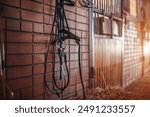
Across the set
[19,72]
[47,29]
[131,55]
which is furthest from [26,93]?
[131,55]

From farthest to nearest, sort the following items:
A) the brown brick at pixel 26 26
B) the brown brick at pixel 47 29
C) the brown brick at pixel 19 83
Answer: the brown brick at pixel 47 29
the brown brick at pixel 26 26
the brown brick at pixel 19 83

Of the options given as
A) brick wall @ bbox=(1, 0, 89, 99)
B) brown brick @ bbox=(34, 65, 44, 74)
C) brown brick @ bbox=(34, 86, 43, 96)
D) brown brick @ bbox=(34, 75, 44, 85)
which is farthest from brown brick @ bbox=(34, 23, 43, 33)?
brown brick @ bbox=(34, 86, 43, 96)

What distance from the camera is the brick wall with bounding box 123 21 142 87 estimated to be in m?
7.58

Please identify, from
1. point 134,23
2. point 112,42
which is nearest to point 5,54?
point 112,42

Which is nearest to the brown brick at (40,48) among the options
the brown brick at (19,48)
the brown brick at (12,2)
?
the brown brick at (19,48)

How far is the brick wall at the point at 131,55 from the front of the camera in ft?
24.9

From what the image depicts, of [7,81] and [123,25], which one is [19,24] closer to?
[7,81]

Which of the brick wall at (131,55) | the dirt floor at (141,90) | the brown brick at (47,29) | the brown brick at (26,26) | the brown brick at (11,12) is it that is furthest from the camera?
the brick wall at (131,55)

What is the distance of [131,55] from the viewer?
27.5 feet

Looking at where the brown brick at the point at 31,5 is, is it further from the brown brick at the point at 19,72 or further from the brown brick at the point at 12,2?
the brown brick at the point at 19,72

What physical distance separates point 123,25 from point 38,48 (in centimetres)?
475

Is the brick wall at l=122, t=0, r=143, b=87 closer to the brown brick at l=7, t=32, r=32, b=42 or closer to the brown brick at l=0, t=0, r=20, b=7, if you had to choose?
the brown brick at l=7, t=32, r=32, b=42

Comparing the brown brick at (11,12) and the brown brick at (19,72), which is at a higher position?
the brown brick at (11,12)

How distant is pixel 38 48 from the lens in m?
2.98
